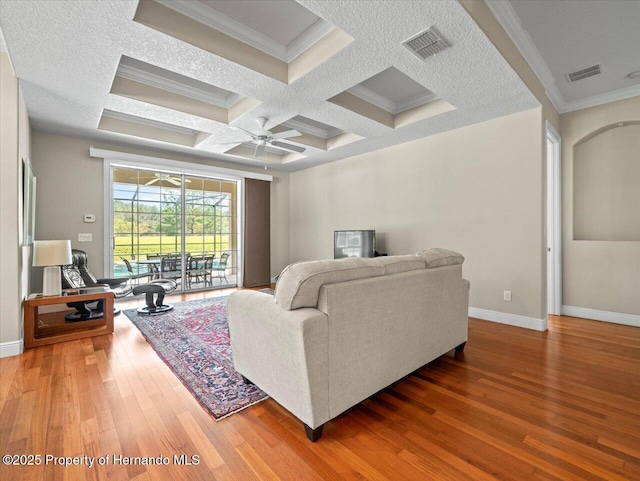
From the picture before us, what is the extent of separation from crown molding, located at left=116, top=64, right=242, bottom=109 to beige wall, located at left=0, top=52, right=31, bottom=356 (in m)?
0.94

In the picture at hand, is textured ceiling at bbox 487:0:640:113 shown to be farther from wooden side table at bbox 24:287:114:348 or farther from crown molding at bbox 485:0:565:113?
wooden side table at bbox 24:287:114:348

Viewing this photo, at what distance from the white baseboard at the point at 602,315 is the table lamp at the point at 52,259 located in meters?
6.15

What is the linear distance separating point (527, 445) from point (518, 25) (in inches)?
125

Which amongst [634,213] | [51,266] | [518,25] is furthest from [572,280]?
[51,266]

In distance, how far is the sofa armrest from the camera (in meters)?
1.57

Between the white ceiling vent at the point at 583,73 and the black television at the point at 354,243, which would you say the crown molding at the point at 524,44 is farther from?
the black television at the point at 354,243

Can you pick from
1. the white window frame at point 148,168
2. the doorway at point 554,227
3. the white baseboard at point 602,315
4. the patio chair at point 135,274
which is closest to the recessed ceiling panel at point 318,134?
the white window frame at point 148,168

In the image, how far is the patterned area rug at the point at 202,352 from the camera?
82.2 inches

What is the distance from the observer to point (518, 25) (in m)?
2.64

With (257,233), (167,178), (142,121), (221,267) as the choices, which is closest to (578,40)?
(142,121)

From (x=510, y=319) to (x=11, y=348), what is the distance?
5.31 m

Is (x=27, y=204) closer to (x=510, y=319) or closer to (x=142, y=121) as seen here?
(x=142, y=121)

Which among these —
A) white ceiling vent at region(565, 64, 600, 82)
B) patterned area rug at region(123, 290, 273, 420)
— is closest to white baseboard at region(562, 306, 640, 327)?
white ceiling vent at region(565, 64, 600, 82)

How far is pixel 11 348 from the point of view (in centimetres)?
282
